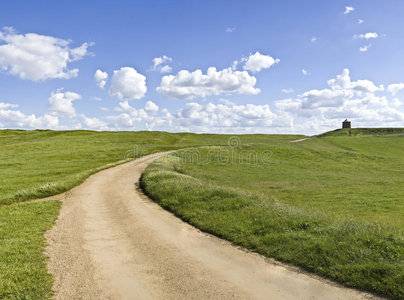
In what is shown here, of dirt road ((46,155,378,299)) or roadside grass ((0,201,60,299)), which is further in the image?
roadside grass ((0,201,60,299))

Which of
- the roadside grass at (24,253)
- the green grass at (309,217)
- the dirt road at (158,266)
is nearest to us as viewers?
the dirt road at (158,266)

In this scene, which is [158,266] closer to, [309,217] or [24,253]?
[24,253]

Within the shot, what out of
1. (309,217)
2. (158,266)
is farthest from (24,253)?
(309,217)

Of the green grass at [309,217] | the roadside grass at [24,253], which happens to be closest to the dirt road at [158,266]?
the roadside grass at [24,253]

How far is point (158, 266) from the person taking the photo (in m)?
10.7

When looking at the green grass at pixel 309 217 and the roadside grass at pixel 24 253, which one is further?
the green grass at pixel 309 217

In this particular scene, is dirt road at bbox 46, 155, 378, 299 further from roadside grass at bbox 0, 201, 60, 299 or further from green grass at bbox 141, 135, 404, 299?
green grass at bbox 141, 135, 404, 299

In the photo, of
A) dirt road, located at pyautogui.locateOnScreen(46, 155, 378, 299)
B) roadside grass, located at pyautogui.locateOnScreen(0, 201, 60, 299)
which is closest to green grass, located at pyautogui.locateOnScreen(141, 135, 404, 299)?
dirt road, located at pyautogui.locateOnScreen(46, 155, 378, 299)

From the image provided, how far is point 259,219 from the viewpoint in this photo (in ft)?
48.5

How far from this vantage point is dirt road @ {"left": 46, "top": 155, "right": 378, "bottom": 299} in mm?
8898

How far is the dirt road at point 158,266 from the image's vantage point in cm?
890

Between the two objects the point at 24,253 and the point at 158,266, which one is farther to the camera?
the point at 24,253

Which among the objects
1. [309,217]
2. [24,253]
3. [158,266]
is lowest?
[158,266]

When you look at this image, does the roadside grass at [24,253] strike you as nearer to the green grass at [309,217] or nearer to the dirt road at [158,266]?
the dirt road at [158,266]
